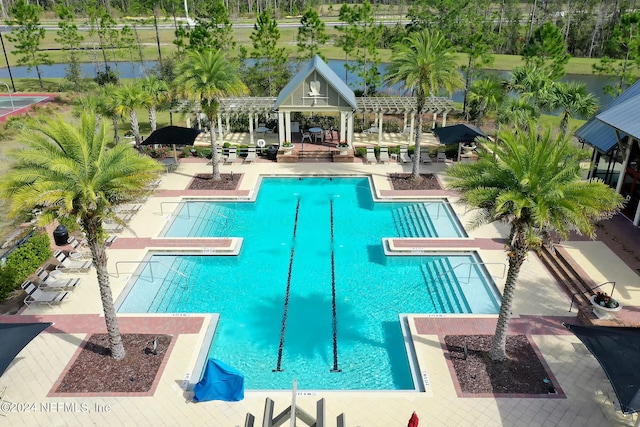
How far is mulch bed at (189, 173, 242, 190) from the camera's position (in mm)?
28047

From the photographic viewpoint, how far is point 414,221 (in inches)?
967

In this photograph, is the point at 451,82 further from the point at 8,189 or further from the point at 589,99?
the point at 8,189

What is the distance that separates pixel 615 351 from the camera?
12.2 meters

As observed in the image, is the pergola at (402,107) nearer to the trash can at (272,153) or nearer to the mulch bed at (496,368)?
the trash can at (272,153)

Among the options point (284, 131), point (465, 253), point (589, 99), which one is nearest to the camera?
point (465, 253)

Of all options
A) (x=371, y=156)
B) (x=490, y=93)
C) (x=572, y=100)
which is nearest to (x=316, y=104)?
(x=371, y=156)

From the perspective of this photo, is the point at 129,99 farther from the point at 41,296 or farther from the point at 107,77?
the point at 107,77

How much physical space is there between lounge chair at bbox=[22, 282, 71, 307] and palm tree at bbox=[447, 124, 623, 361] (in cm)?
1413

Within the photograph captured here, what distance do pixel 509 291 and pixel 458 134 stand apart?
18.1m

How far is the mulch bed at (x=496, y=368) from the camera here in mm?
13648

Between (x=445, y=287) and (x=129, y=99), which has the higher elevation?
(x=129, y=99)

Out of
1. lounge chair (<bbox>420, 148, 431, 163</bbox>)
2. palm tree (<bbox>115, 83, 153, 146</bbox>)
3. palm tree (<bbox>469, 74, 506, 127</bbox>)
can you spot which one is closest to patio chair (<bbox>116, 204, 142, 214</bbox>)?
palm tree (<bbox>115, 83, 153, 146</bbox>)

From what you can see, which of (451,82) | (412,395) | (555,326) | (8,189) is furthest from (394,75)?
(8,189)

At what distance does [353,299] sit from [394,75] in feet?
44.9
